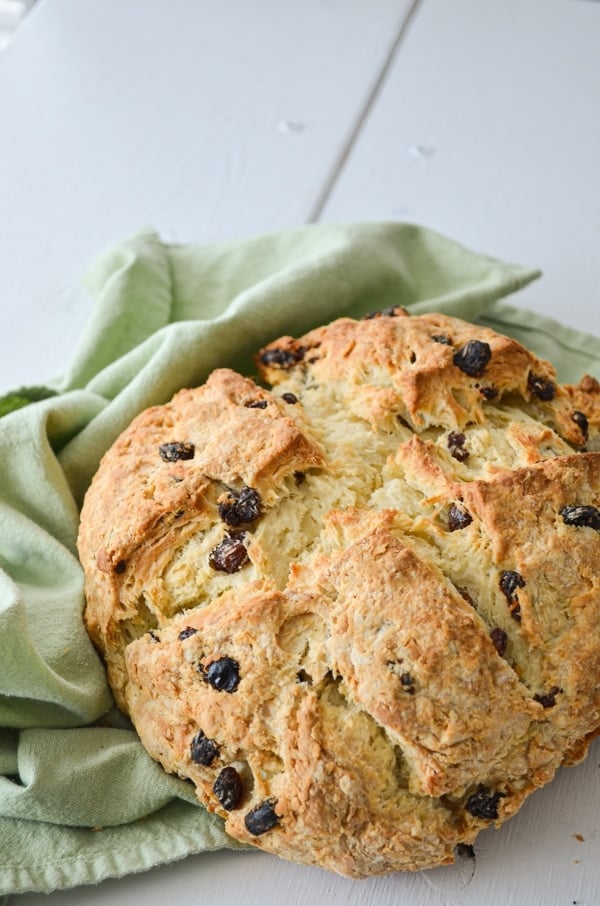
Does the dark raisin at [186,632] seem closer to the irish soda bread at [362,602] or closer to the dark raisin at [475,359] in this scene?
the irish soda bread at [362,602]

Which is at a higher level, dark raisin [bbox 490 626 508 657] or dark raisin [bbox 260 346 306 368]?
dark raisin [bbox 260 346 306 368]

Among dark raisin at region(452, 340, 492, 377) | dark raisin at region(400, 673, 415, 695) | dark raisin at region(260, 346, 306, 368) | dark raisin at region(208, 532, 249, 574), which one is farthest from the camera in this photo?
dark raisin at region(260, 346, 306, 368)

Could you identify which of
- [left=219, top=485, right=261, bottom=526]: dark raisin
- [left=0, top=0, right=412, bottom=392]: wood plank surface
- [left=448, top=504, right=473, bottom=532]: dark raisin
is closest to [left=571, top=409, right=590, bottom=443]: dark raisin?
[left=448, top=504, right=473, bottom=532]: dark raisin

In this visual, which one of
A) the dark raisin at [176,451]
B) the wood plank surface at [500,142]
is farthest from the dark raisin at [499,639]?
the wood plank surface at [500,142]

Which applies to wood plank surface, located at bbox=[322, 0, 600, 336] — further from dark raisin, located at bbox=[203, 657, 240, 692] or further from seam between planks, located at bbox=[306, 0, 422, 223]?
dark raisin, located at bbox=[203, 657, 240, 692]

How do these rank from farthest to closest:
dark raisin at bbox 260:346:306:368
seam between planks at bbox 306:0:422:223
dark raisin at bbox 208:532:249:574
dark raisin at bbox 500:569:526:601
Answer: seam between planks at bbox 306:0:422:223
dark raisin at bbox 260:346:306:368
dark raisin at bbox 208:532:249:574
dark raisin at bbox 500:569:526:601

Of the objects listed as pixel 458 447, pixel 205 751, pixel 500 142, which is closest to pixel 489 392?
pixel 458 447
